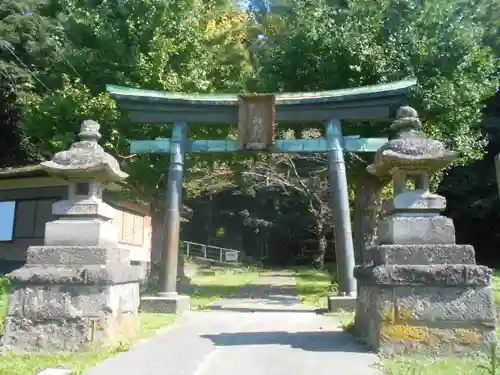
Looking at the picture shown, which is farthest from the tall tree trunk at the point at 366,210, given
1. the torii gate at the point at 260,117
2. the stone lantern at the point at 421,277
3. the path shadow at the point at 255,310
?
the stone lantern at the point at 421,277

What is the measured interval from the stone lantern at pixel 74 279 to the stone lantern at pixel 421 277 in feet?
11.5

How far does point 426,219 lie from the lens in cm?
646

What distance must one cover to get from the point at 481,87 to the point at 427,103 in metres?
2.20

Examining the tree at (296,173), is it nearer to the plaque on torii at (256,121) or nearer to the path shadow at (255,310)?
the plaque on torii at (256,121)

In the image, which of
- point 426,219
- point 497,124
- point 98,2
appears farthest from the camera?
point 497,124

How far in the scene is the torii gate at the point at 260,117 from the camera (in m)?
11.4

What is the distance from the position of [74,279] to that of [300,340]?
337 centimetres

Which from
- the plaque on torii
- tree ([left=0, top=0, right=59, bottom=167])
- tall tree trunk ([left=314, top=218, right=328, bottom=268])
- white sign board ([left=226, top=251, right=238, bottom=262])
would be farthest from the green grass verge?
white sign board ([left=226, top=251, right=238, bottom=262])

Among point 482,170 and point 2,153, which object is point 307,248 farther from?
point 2,153

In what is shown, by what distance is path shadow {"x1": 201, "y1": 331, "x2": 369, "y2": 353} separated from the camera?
665 centimetres

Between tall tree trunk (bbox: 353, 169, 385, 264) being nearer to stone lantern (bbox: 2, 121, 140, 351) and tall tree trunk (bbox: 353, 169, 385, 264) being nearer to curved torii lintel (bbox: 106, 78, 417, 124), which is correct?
curved torii lintel (bbox: 106, 78, 417, 124)

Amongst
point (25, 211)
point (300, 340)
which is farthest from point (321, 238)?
point (300, 340)

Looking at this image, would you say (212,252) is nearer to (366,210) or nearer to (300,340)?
(366,210)

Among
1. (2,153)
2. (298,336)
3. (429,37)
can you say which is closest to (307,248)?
(2,153)
